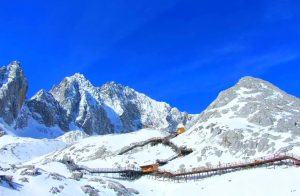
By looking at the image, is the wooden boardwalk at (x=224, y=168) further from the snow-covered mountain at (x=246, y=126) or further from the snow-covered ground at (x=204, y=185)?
the snow-covered mountain at (x=246, y=126)

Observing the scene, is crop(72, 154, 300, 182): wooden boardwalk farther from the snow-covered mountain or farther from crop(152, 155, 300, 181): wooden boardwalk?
the snow-covered mountain

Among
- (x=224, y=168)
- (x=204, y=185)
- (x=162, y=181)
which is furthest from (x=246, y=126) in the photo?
(x=204, y=185)

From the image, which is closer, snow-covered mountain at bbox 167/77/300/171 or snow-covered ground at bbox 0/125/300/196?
snow-covered ground at bbox 0/125/300/196

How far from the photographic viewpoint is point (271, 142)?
10950 cm

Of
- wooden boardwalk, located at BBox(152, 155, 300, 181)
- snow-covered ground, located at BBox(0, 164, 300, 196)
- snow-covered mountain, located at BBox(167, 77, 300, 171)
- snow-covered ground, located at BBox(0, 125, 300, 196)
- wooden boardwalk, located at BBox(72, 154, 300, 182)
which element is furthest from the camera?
snow-covered mountain, located at BBox(167, 77, 300, 171)

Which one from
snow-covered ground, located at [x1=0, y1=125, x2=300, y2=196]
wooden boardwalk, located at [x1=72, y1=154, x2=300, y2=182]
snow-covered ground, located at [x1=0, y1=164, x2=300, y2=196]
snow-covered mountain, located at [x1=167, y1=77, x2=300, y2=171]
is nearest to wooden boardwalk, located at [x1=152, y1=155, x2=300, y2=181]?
wooden boardwalk, located at [x1=72, y1=154, x2=300, y2=182]

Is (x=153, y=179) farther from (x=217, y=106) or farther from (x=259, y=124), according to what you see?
(x=217, y=106)

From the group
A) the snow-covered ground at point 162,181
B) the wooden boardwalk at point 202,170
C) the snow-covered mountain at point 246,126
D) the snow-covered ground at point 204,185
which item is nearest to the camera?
the snow-covered ground at point 204,185

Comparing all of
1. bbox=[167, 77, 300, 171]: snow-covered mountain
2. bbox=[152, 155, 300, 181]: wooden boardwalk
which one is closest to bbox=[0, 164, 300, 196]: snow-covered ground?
bbox=[152, 155, 300, 181]: wooden boardwalk

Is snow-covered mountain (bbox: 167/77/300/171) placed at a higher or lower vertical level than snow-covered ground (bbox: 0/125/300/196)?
higher

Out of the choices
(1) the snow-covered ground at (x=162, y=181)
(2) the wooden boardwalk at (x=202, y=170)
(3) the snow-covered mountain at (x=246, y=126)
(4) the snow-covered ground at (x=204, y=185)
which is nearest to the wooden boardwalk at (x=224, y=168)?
(2) the wooden boardwalk at (x=202, y=170)

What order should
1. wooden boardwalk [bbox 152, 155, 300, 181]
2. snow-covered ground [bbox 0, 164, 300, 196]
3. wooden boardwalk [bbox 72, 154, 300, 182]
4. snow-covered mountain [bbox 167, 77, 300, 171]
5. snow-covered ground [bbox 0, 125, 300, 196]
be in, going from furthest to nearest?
snow-covered mountain [bbox 167, 77, 300, 171] < wooden boardwalk [bbox 72, 154, 300, 182] < wooden boardwalk [bbox 152, 155, 300, 181] < snow-covered ground [bbox 0, 125, 300, 196] < snow-covered ground [bbox 0, 164, 300, 196]

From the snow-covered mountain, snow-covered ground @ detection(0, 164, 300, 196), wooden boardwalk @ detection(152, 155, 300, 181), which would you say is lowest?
snow-covered ground @ detection(0, 164, 300, 196)

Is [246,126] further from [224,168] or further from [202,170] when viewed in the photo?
Answer: [202,170]
